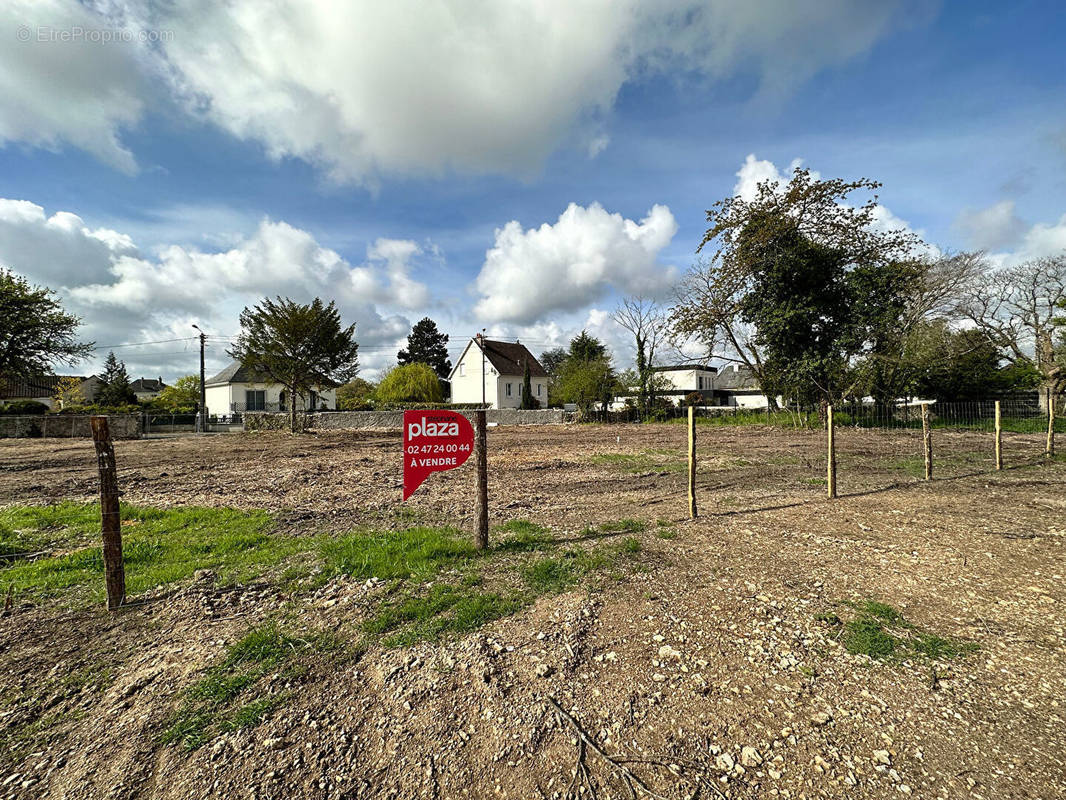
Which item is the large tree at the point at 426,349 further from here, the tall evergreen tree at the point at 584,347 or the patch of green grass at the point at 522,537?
the patch of green grass at the point at 522,537

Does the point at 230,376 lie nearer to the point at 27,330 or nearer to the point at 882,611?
the point at 27,330

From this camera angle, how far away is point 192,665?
3221mm

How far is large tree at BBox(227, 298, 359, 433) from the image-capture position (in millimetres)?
27188

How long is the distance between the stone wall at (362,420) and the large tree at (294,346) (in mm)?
2169

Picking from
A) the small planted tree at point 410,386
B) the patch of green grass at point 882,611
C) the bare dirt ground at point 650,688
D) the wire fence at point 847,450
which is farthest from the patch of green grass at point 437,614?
the small planted tree at point 410,386

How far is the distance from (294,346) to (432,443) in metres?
26.7

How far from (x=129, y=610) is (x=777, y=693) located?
5.47 m

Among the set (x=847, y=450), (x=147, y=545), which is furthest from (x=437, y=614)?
(x=847, y=450)

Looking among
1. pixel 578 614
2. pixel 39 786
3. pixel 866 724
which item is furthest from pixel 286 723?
pixel 866 724

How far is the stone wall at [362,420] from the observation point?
29656mm

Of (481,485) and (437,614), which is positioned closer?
(437,614)

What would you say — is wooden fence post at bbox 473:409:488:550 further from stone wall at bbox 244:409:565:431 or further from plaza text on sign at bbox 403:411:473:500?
stone wall at bbox 244:409:565:431

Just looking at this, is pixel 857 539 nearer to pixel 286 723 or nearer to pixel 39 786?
pixel 286 723

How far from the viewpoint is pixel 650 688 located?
2.94 m
